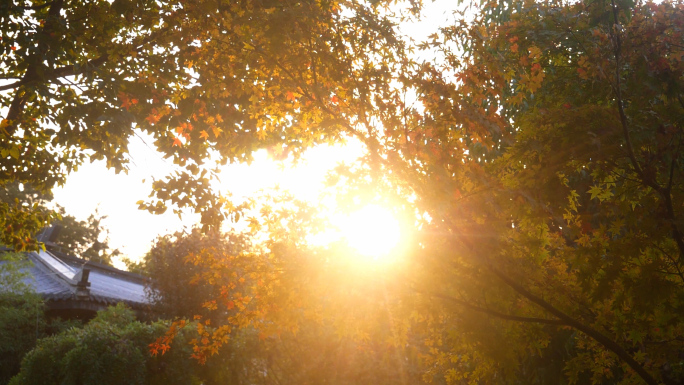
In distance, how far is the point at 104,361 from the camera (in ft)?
31.2

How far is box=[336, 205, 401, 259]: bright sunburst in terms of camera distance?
356 centimetres

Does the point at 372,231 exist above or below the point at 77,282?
above

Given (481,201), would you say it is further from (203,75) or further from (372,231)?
(203,75)

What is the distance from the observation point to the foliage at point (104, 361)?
9406 millimetres

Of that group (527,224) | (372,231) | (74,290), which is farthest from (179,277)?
(527,224)

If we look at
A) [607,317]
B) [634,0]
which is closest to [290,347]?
[607,317]

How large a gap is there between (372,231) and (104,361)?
8022 millimetres

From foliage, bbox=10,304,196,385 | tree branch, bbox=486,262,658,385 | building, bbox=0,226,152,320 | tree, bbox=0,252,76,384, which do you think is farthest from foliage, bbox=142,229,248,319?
tree branch, bbox=486,262,658,385

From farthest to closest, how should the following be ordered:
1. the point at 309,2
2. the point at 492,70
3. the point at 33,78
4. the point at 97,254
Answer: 1. the point at 97,254
2. the point at 33,78
3. the point at 309,2
4. the point at 492,70

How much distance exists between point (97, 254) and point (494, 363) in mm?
58906

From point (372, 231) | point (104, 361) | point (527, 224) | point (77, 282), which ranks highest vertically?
point (527, 224)

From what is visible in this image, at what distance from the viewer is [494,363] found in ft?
12.6

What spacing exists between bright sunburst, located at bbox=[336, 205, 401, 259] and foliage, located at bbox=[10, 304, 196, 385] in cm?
724

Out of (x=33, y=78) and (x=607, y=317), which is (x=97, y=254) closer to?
(x=33, y=78)
